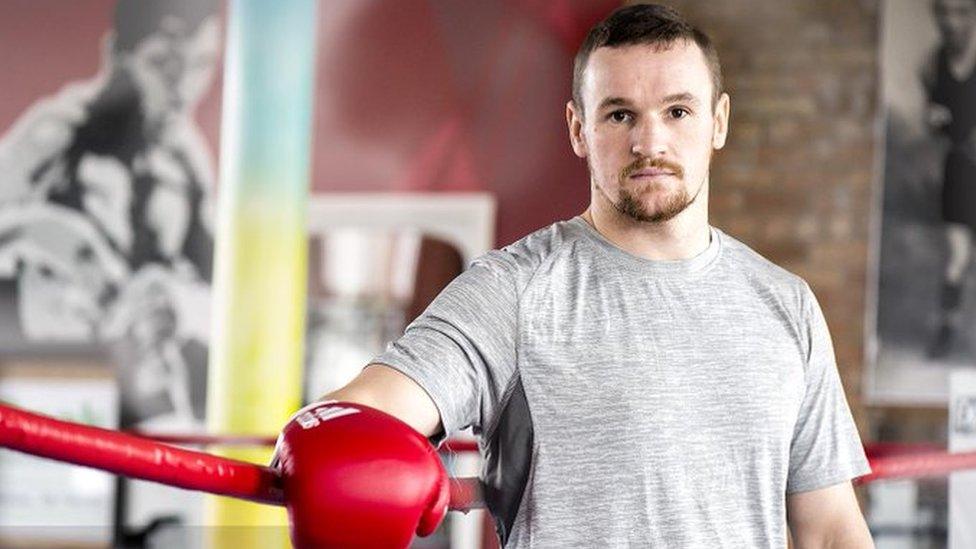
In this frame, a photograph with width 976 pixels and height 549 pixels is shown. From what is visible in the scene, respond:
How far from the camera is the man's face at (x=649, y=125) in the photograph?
1.21 m

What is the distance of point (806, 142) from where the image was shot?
3969 mm

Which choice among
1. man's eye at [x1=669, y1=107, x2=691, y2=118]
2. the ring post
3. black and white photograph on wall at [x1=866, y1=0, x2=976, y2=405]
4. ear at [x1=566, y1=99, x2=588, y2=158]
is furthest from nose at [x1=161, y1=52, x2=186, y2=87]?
man's eye at [x1=669, y1=107, x2=691, y2=118]

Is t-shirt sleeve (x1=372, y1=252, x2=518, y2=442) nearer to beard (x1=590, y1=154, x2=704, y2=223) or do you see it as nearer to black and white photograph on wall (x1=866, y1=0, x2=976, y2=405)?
beard (x1=590, y1=154, x2=704, y2=223)

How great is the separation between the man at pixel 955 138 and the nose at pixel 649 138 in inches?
111

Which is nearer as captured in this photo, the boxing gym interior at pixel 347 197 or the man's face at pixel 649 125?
the man's face at pixel 649 125

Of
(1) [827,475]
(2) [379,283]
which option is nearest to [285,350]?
(2) [379,283]

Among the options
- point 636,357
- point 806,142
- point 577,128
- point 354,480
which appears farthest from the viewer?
point 806,142

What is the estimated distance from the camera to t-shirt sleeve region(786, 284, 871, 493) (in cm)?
129

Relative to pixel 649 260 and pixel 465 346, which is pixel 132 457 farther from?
pixel 649 260

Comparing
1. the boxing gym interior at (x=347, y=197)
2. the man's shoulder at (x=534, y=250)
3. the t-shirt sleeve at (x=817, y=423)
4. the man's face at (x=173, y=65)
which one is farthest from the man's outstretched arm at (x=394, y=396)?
the man's face at (x=173, y=65)

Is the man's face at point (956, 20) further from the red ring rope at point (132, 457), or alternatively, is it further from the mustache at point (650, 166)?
the red ring rope at point (132, 457)

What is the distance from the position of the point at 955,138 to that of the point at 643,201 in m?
2.86

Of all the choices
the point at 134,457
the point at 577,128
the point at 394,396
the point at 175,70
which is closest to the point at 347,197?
the point at 175,70

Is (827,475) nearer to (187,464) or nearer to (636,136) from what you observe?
(636,136)
